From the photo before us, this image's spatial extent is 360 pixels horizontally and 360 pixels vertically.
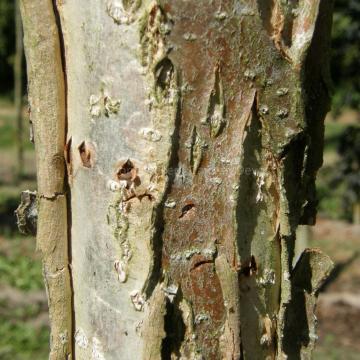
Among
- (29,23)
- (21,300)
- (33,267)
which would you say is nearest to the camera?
(29,23)

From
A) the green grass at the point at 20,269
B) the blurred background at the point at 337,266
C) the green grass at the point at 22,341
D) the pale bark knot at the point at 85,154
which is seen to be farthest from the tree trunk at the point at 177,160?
the green grass at the point at 20,269

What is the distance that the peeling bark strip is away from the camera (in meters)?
1.41

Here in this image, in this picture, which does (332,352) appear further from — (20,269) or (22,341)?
(20,269)

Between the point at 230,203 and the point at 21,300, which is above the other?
the point at 230,203

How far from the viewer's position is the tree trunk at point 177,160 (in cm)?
129

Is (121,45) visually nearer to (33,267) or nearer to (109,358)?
(109,358)

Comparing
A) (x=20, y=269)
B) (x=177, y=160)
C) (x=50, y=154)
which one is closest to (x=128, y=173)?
(x=177, y=160)

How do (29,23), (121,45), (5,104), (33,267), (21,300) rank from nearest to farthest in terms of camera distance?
(121,45) < (29,23) < (21,300) < (33,267) < (5,104)

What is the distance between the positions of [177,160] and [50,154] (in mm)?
292

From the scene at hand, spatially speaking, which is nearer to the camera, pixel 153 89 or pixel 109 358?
pixel 153 89

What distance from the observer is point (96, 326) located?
4.73 feet

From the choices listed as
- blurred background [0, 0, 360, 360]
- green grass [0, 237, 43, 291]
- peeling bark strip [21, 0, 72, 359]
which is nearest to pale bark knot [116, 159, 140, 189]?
peeling bark strip [21, 0, 72, 359]

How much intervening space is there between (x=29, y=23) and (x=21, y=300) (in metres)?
6.19

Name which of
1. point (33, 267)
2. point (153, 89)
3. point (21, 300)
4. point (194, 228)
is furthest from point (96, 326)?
point (33, 267)
